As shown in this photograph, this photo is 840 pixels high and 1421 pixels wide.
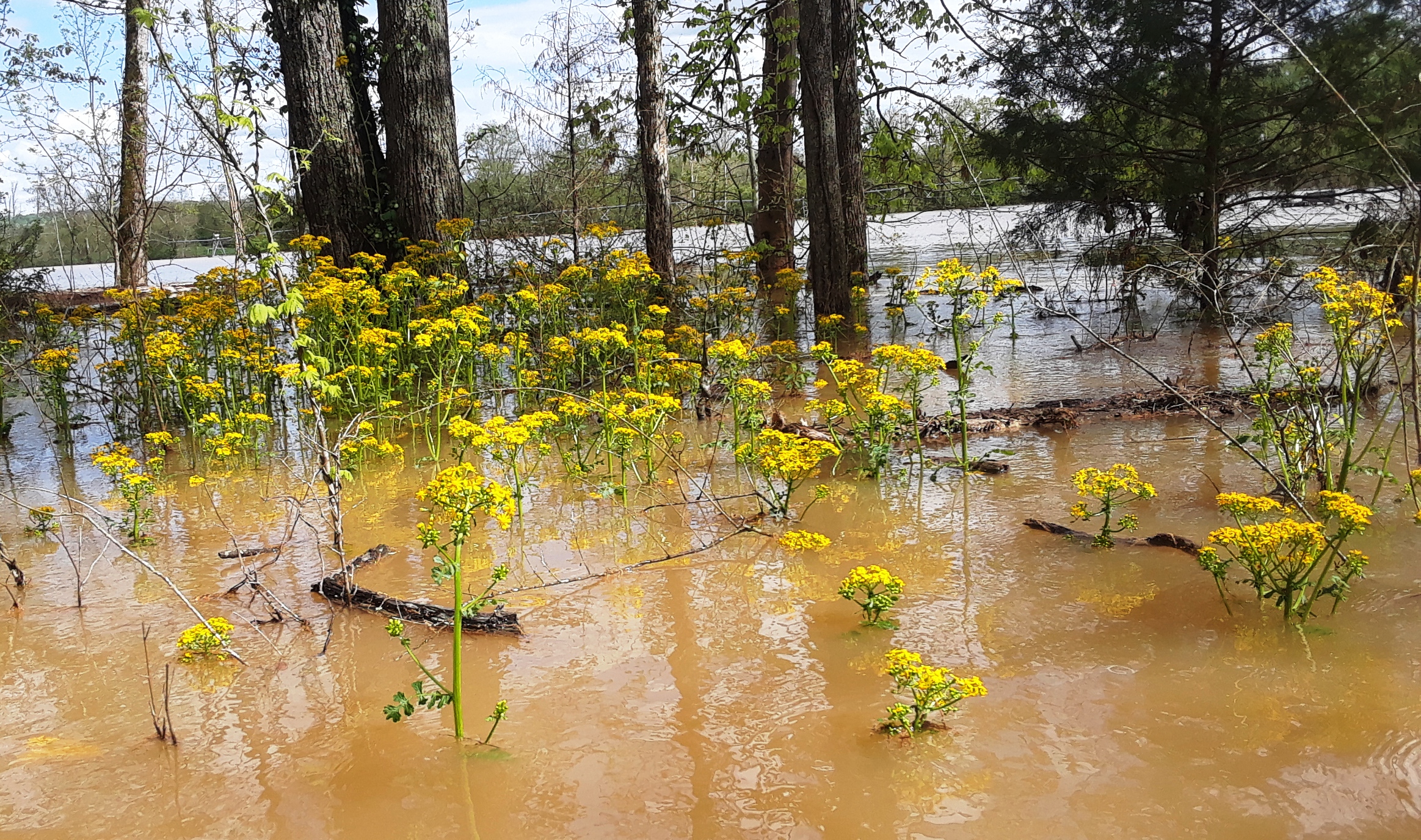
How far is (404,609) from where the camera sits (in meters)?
3.79

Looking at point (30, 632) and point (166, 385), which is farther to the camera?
point (166, 385)

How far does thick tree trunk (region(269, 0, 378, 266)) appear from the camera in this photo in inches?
361

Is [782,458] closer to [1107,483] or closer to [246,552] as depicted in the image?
[1107,483]

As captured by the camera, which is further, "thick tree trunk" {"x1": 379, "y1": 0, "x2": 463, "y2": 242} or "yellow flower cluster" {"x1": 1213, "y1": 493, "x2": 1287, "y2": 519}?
"thick tree trunk" {"x1": 379, "y1": 0, "x2": 463, "y2": 242}

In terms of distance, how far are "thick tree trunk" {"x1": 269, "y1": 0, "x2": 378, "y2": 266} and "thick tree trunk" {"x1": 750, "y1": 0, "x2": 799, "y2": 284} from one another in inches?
160

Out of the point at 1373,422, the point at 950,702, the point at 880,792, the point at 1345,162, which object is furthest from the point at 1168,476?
the point at 1345,162

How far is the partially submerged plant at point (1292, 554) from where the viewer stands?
10.5 ft

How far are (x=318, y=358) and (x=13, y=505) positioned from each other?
123 inches

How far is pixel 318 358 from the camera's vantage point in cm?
412

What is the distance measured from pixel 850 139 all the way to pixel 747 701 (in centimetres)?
869

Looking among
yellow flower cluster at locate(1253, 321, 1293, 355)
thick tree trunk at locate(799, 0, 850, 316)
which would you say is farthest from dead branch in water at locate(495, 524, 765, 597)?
thick tree trunk at locate(799, 0, 850, 316)

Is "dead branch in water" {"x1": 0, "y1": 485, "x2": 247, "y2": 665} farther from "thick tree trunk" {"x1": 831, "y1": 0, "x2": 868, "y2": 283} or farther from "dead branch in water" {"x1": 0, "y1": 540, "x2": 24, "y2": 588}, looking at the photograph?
"thick tree trunk" {"x1": 831, "y1": 0, "x2": 868, "y2": 283}

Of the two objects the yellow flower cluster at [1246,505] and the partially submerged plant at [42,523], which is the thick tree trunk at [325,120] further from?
the yellow flower cluster at [1246,505]

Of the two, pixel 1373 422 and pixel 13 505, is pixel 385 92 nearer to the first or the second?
pixel 13 505
